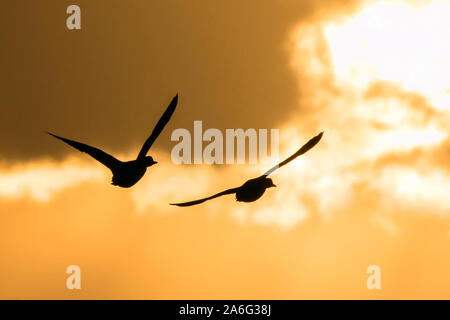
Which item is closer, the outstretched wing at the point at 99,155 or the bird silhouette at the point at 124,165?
the outstretched wing at the point at 99,155

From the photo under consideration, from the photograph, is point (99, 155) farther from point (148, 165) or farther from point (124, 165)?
point (148, 165)

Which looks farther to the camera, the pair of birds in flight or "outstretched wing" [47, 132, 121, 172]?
"outstretched wing" [47, 132, 121, 172]

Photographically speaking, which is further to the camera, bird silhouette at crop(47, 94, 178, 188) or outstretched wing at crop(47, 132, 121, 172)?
bird silhouette at crop(47, 94, 178, 188)

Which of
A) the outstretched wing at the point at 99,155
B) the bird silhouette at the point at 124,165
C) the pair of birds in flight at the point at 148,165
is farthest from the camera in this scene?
the bird silhouette at the point at 124,165

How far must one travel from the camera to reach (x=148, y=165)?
20469 millimetres

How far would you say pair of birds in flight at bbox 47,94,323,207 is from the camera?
703 inches

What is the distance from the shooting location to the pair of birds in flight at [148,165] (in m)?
17.8

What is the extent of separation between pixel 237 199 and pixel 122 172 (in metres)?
4.46

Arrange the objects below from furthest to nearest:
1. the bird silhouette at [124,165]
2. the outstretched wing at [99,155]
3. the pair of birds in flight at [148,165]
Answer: the bird silhouette at [124,165]
the outstretched wing at [99,155]
the pair of birds in flight at [148,165]

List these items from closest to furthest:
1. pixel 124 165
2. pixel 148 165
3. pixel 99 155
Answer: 1. pixel 99 155
2. pixel 124 165
3. pixel 148 165

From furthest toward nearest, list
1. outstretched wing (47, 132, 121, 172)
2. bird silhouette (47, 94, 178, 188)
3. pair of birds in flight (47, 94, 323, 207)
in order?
bird silhouette (47, 94, 178, 188)
outstretched wing (47, 132, 121, 172)
pair of birds in flight (47, 94, 323, 207)

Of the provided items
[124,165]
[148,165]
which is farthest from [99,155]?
[148,165]

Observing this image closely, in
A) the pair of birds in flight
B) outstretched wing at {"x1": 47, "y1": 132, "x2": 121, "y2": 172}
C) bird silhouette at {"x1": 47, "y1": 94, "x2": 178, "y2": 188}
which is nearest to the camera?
the pair of birds in flight
